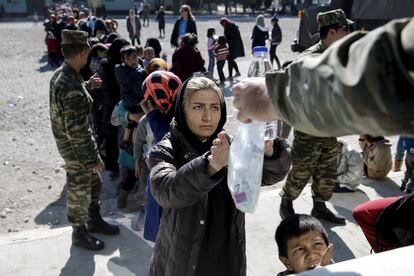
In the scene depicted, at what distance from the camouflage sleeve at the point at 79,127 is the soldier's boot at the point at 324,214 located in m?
2.12

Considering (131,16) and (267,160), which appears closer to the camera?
(267,160)

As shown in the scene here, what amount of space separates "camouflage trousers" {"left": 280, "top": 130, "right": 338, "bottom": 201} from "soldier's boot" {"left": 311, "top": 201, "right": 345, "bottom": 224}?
0.08 metres

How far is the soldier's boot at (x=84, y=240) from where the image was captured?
394cm

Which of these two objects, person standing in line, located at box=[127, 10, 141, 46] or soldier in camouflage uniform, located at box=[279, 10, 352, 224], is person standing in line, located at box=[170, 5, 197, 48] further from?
person standing in line, located at box=[127, 10, 141, 46]

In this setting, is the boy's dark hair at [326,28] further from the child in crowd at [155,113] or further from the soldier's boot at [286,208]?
the soldier's boot at [286,208]

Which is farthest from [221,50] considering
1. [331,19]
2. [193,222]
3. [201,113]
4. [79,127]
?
[193,222]

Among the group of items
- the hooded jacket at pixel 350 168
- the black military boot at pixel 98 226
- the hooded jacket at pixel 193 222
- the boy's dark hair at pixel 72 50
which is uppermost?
the boy's dark hair at pixel 72 50

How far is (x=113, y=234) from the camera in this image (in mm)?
4246

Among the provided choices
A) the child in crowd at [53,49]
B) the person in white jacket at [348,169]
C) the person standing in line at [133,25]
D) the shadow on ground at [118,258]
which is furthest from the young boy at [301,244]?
the person standing in line at [133,25]

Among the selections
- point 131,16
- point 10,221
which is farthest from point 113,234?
point 131,16

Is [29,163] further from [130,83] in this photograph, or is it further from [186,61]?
[186,61]

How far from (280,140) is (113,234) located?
2.68m

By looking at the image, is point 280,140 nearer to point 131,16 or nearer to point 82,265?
point 82,265

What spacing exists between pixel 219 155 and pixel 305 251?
110 centimetres
